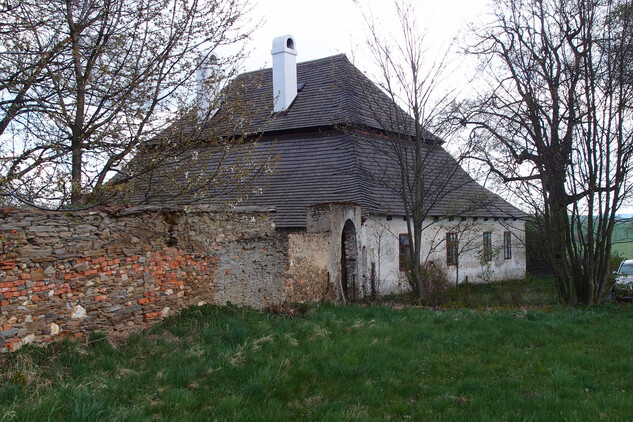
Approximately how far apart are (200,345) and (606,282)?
11.7 meters

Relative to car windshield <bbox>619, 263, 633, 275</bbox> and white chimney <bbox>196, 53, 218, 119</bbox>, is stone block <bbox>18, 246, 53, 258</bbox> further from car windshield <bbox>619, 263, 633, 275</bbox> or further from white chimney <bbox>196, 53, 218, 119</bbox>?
car windshield <bbox>619, 263, 633, 275</bbox>


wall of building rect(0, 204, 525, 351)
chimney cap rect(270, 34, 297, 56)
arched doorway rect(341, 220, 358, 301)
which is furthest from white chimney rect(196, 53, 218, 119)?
chimney cap rect(270, 34, 297, 56)

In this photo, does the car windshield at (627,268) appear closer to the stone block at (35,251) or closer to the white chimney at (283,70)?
the white chimney at (283,70)

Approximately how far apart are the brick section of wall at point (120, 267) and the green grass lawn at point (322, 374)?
43 cm

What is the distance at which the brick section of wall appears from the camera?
7047mm

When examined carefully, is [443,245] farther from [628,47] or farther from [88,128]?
[88,128]

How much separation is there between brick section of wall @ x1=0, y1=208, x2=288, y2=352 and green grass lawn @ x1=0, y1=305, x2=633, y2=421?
0.43 meters

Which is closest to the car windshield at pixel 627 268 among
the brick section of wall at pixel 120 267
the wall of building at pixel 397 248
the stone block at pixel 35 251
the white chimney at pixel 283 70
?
the wall of building at pixel 397 248

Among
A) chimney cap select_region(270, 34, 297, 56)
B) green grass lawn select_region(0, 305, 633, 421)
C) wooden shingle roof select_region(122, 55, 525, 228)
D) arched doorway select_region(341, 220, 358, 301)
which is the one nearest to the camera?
green grass lawn select_region(0, 305, 633, 421)

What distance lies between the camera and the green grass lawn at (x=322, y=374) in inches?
206

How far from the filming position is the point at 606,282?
14.4 metres

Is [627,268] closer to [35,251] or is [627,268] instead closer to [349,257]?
[349,257]

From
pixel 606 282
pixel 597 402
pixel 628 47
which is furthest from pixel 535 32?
pixel 597 402

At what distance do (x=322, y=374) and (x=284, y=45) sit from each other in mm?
16926
